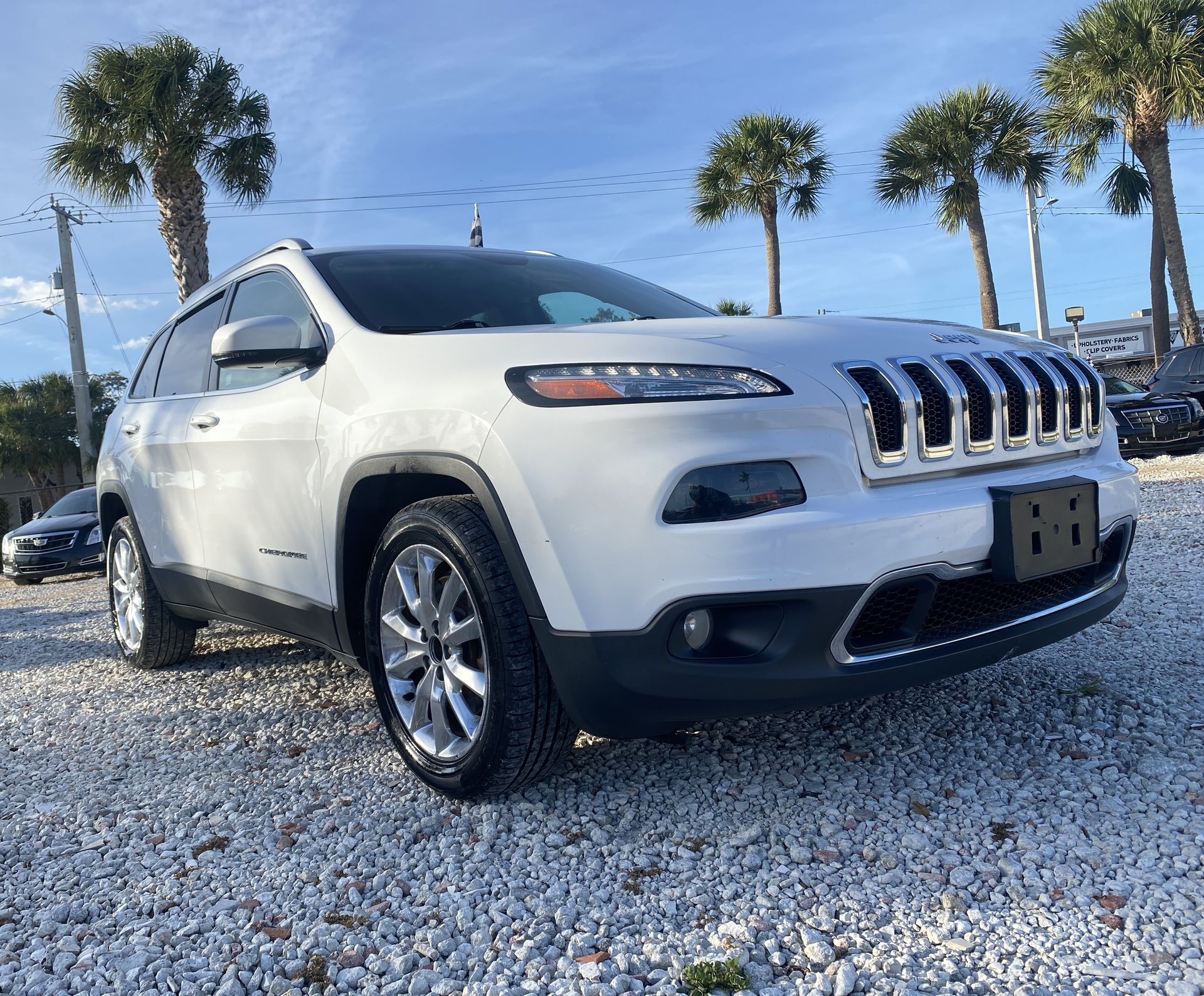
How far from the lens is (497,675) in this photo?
2408 millimetres

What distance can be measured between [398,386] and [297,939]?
4.56 feet

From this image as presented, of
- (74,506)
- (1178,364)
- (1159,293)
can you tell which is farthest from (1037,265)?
(74,506)

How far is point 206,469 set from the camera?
3.72 meters

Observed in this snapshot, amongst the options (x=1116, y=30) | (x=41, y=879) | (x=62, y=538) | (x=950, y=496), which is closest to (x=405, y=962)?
(x=41, y=879)

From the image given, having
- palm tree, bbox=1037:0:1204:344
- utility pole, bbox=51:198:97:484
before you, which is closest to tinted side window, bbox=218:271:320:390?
palm tree, bbox=1037:0:1204:344

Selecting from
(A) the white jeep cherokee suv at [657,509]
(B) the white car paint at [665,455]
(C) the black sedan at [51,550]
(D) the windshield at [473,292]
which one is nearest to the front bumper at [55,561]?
(C) the black sedan at [51,550]

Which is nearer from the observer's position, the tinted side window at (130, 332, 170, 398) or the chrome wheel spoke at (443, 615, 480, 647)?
the chrome wheel spoke at (443, 615, 480, 647)

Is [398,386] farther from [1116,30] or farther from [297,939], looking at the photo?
[1116,30]

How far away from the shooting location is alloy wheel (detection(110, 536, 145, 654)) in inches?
186

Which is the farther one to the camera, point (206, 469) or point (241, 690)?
point (241, 690)

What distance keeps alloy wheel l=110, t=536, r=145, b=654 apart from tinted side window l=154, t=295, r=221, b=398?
0.87 meters

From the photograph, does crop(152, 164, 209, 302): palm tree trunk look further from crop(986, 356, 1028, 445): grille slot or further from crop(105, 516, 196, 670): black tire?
crop(986, 356, 1028, 445): grille slot

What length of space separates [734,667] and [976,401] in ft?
3.15

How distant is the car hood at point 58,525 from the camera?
47.9 feet
